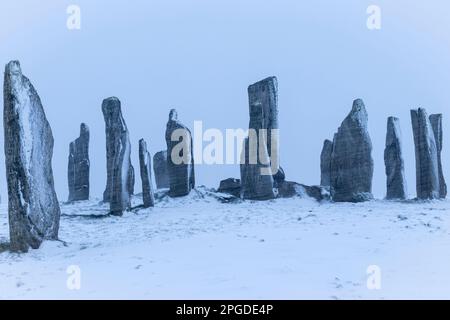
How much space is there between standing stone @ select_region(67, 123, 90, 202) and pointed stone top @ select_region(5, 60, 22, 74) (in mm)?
16724

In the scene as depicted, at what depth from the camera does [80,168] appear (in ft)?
91.2

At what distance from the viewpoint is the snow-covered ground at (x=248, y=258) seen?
671 cm

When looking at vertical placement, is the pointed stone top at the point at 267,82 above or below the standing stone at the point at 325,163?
above

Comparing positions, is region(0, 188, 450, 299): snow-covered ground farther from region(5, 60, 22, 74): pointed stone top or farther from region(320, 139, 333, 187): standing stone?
region(320, 139, 333, 187): standing stone

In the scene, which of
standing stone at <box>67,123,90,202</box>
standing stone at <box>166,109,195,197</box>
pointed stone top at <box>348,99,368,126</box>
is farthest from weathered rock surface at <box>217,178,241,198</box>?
standing stone at <box>67,123,90,202</box>

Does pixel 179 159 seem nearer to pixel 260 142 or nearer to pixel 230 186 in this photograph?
pixel 230 186

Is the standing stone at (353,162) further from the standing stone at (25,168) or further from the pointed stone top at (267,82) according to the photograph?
the standing stone at (25,168)

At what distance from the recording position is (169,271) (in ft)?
25.7

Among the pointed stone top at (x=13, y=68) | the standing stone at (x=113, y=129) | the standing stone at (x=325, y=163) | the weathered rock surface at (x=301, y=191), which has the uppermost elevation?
the pointed stone top at (x=13, y=68)

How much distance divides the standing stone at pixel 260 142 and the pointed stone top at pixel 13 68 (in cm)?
1017

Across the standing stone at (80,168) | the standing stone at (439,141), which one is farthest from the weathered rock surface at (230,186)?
the standing stone at (439,141)

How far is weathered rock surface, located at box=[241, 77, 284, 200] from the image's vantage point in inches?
768

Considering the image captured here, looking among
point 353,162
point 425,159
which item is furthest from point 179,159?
point 425,159

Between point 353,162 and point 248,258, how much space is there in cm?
1107
